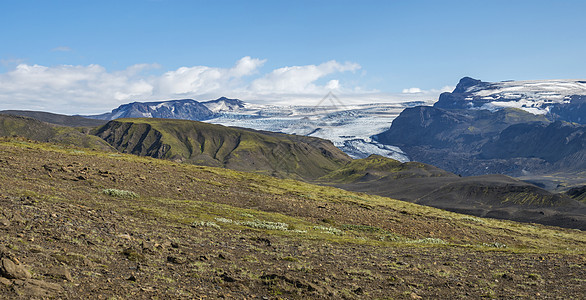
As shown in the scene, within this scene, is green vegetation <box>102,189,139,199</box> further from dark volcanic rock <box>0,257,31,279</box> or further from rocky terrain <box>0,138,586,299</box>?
dark volcanic rock <box>0,257,31,279</box>

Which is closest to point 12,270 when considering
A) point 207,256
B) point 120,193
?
point 207,256

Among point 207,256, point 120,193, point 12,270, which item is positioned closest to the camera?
point 12,270

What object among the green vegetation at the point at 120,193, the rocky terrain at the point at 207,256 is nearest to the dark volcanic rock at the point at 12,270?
the rocky terrain at the point at 207,256

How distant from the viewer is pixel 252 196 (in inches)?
2266

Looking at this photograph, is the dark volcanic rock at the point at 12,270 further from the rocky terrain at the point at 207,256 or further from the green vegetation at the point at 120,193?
the green vegetation at the point at 120,193

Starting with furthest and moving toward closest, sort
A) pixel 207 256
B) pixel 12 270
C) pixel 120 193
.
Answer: pixel 120 193 → pixel 207 256 → pixel 12 270

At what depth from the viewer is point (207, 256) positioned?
76.2 ft

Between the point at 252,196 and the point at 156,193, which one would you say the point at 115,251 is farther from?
the point at 252,196

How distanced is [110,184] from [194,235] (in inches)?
828

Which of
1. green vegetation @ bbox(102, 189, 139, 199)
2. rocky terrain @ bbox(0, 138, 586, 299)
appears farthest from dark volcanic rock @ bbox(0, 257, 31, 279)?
green vegetation @ bbox(102, 189, 139, 199)

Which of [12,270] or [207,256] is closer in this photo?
[12,270]

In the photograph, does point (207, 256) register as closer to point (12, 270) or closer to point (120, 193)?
point (12, 270)

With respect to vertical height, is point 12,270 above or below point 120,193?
above

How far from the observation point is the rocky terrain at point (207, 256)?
59.6 ft
